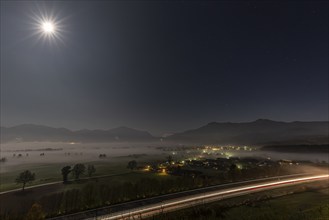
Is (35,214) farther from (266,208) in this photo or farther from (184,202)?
(266,208)

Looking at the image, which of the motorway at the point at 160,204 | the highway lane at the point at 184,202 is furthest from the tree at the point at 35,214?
the highway lane at the point at 184,202

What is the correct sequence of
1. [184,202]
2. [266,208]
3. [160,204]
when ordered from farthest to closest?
1. [184,202]
2. [160,204]
3. [266,208]

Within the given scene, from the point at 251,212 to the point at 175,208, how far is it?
19695 mm

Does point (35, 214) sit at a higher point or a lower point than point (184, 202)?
lower

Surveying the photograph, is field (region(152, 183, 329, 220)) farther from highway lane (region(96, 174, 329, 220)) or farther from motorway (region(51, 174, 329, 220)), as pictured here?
motorway (region(51, 174, 329, 220))

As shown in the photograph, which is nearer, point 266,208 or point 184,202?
point 266,208

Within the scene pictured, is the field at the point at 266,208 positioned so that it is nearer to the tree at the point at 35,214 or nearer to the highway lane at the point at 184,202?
the highway lane at the point at 184,202

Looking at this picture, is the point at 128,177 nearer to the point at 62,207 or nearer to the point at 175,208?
the point at 62,207

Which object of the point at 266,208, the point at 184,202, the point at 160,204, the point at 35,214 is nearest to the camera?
the point at 266,208

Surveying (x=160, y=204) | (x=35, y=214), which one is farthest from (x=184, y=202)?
(x=35, y=214)

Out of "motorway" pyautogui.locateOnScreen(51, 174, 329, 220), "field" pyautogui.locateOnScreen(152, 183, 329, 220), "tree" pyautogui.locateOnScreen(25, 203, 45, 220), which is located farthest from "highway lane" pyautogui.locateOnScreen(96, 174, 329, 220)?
"tree" pyautogui.locateOnScreen(25, 203, 45, 220)

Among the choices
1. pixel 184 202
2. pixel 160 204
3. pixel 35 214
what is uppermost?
pixel 160 204

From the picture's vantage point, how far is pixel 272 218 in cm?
4941

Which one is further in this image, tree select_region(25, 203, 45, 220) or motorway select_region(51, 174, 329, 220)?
tree select_region(25, 203, 45, 220)
